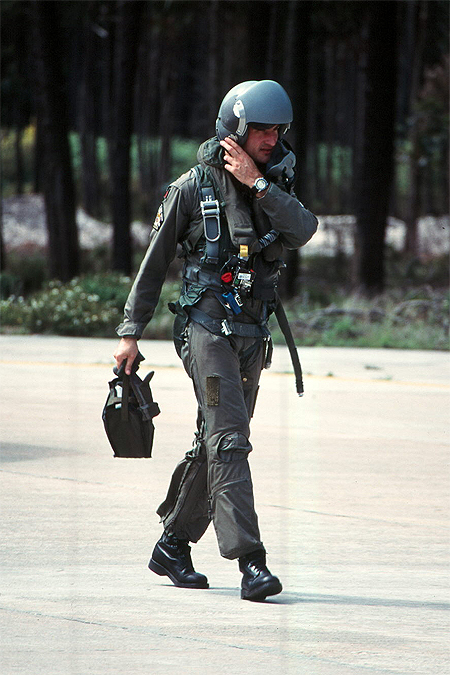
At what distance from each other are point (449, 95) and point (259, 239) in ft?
85.4

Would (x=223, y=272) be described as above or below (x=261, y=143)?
below

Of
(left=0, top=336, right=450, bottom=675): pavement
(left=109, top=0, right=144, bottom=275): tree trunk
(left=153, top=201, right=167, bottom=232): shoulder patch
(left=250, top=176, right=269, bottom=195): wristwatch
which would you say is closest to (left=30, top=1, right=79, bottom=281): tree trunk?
(left=109, top=0, right=144, bottom=275): tree trunk

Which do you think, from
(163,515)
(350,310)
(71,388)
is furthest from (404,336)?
(163,515)

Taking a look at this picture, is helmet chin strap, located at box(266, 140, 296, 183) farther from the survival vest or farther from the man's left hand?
the survival vest

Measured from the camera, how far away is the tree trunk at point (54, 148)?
22.9 metres

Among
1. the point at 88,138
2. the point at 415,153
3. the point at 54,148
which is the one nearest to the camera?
the point at 54,148

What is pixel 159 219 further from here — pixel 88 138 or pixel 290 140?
pixel 88 138

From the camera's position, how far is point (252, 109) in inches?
197

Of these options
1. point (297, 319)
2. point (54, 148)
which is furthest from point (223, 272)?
point (54, 148)

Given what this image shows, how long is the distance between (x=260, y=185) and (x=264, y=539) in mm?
1868

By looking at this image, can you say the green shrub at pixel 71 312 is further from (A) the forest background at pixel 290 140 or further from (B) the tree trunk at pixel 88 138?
(B) the tree trunk at pixel 88 138

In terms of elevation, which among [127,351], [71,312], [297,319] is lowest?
[297,319]

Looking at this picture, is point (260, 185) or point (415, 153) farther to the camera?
point (415, 153)

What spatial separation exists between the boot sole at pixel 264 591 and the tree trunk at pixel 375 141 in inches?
690
